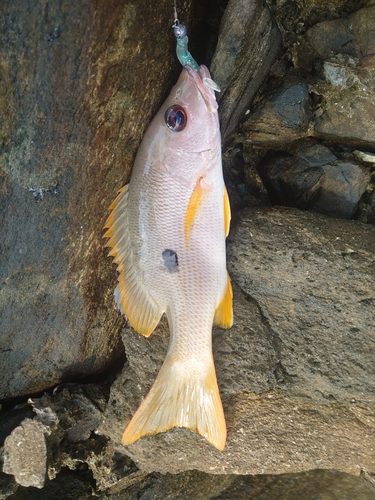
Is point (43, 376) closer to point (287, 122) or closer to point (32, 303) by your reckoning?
point (32, 303)

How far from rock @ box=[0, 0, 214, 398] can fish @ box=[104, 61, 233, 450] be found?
17 cm

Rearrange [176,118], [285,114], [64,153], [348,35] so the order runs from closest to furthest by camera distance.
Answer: [64,153], [176,118], [348,35], [285,114]

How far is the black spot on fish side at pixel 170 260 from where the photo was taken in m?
2.78

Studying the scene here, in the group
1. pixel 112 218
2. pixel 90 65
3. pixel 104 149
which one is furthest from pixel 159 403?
pixel 90 65

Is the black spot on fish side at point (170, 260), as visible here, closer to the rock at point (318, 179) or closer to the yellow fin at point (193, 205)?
the yellow fin at point (193, 205)

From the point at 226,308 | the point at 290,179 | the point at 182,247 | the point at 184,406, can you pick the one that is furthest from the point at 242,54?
the point at 184,406

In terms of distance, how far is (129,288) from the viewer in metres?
2.91

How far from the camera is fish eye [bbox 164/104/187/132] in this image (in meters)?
2.62

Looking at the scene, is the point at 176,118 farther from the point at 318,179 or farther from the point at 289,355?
the point at 289,355

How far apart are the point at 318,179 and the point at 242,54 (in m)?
0.97

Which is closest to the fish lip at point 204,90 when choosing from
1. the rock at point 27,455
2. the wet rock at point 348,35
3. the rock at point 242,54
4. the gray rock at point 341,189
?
the rock at point 242,54

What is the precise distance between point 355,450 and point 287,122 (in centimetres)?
217

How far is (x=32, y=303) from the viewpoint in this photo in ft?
9.50

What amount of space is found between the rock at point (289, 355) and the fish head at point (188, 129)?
569 mm
